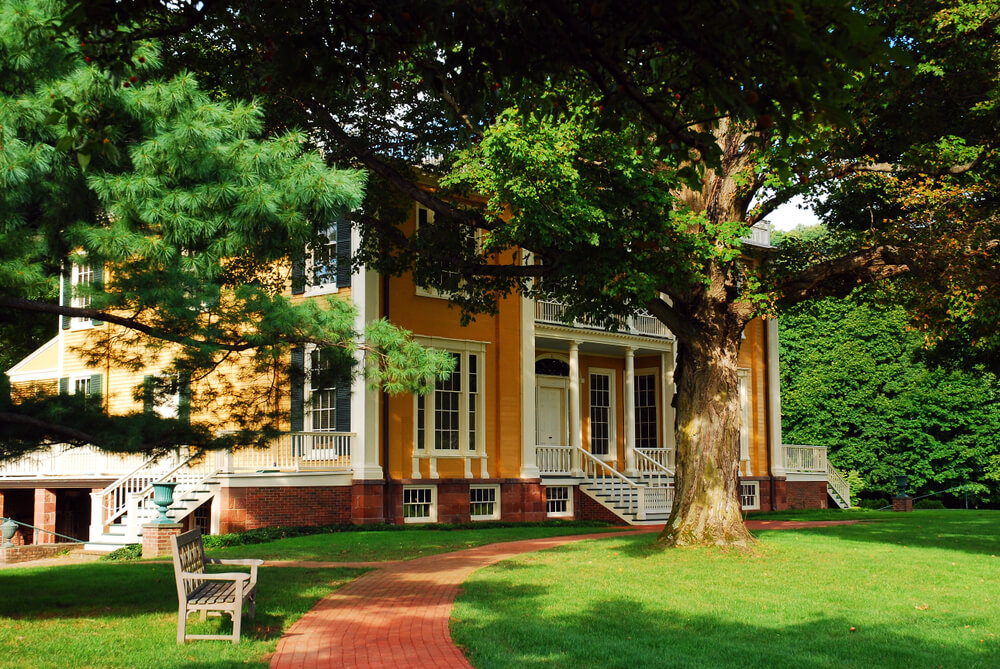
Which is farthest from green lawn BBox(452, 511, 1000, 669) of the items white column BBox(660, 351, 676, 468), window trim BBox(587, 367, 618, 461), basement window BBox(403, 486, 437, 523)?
white column BBox(660, 351, 676, 468)

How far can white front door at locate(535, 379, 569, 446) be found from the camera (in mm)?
27703

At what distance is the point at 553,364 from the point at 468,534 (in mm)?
9153

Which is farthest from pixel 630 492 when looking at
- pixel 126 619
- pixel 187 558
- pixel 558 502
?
pixel 187 558

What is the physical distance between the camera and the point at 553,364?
1108 inches

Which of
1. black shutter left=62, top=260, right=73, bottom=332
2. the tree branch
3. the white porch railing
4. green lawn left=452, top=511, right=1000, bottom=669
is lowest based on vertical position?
green lawn left=452, top=511, right=1000, bottom=669

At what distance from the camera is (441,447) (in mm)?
23281

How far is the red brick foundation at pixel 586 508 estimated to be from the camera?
992 inches

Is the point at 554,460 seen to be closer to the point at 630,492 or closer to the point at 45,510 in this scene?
the point at 630,492

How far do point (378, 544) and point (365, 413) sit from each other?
4.35m

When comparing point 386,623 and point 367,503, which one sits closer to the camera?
point 386,623

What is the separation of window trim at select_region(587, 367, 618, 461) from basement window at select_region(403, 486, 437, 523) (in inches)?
267

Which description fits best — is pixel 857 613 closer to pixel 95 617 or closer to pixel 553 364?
pixel 95 617

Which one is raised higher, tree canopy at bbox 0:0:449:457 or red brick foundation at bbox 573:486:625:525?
tree canopy at bbox 0:0:449:457

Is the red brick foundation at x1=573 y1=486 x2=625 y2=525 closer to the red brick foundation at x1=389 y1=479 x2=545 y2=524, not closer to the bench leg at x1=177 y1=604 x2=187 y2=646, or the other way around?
the red brick foundation at x1=389 y1=479 x2=545 y2=524
